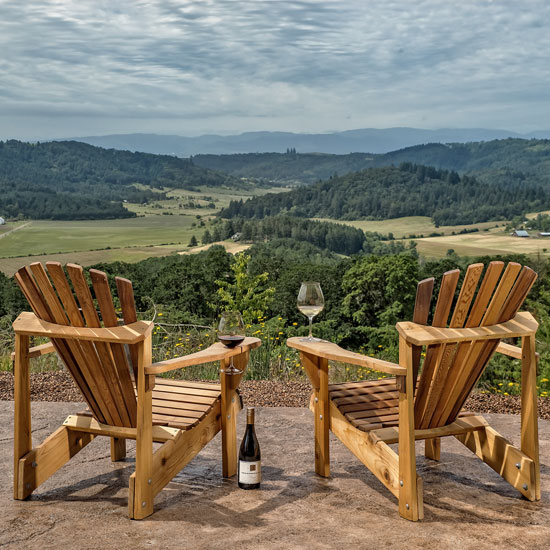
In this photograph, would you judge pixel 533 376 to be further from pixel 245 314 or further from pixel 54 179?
pixel 54 179

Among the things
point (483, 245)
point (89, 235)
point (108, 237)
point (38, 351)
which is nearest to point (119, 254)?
point (108, 237)

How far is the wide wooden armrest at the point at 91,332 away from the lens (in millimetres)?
2590

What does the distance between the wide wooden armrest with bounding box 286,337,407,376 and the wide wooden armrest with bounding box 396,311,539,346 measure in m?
0.14

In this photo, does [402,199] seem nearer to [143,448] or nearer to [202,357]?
[202,357]

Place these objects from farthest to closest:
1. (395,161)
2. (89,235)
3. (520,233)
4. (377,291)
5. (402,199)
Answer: (395,161) → (402,199) → (520,233) → (89,235) → (377,291)

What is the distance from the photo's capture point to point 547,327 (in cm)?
837

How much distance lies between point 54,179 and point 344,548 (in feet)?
165

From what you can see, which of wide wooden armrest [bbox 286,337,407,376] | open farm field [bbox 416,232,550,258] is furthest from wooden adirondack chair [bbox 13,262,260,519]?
open farm field [bbox 416,232,550,258]

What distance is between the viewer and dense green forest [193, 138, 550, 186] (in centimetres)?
6247

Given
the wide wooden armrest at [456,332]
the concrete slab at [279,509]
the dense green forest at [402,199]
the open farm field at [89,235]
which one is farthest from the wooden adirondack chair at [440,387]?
the dense green forest at [402,199]

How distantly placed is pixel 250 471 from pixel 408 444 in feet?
2.56

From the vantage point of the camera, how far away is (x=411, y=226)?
42.4m

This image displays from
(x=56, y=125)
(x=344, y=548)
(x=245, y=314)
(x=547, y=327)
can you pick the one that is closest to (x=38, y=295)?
(x=344, y=548)

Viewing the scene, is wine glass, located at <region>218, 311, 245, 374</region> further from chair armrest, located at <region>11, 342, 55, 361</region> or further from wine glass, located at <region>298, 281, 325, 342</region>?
chair armrest, located at <region>11, 342, 55, 361</region>
